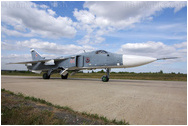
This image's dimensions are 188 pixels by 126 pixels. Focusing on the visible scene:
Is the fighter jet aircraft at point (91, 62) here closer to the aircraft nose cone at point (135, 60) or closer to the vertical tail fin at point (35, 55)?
the aircraft nose cone at point (135, 60)

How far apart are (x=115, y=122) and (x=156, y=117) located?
0.96 meters

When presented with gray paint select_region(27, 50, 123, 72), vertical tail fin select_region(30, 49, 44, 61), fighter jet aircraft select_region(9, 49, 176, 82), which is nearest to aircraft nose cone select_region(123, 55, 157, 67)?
fighter jet aircraft select_region(9, 49, 176, 82)

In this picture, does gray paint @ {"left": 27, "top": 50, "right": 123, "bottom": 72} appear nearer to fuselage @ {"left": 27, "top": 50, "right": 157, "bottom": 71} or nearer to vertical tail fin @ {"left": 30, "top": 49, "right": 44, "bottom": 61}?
fuselage @ {"left": 27, "top": 50, "right": 157, "bottom": 71}

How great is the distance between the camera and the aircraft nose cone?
9.31 m

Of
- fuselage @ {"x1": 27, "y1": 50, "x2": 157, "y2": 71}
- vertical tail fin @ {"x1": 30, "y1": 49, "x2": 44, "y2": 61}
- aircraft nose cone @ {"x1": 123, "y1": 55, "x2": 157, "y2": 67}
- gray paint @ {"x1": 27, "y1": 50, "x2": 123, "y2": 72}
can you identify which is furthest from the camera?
vertical tail fin @ {"x1": 30, "y1": 49, "x2": 44, "y2": 61}

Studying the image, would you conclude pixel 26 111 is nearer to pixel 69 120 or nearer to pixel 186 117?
pixel 69 120

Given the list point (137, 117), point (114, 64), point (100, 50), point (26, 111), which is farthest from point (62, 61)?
point (137, 117)

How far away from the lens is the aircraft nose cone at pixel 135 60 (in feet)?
30.6

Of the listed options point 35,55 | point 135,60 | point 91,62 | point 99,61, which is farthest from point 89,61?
point 35,55

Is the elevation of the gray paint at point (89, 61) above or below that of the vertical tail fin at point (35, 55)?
below

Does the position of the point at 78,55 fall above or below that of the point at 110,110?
above

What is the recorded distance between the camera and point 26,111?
2996 mm

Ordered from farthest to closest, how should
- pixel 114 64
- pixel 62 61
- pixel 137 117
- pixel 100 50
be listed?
pixel 62 61
pixel 100 50
pixel 114 64
pixel 137 117

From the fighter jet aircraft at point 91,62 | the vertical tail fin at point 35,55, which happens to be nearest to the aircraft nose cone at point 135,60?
the fighter jet aircraft at point 91,62
